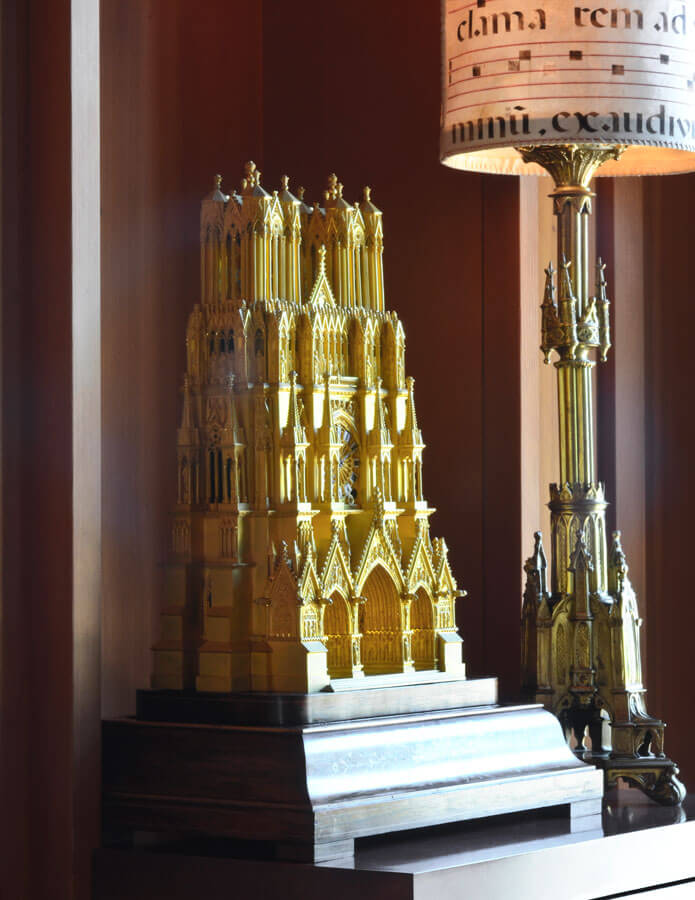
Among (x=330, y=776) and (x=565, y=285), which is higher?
(x=565, y=285)

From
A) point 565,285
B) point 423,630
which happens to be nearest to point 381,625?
point 423,630

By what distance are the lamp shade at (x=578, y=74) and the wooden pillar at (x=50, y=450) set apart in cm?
61

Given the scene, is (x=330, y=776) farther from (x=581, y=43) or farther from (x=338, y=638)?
(x=581, y=43)

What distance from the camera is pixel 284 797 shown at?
2117 millimetres

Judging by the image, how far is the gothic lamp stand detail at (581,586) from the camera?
2.62 m

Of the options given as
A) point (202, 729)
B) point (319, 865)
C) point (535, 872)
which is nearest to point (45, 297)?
point (202, 729)

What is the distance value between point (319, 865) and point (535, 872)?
0.29 metres

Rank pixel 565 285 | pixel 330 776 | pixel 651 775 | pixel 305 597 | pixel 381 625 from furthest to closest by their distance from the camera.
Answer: pixel 565 285, pixel 651 775, pixel 381 625, pixel 305 597, pixel 330 776

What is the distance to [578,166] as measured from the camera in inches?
107

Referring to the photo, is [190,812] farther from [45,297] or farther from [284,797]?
[45,297]

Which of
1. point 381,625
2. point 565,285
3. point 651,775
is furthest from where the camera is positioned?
point 565,285

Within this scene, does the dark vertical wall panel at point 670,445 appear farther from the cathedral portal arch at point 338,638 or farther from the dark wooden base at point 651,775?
the cathedral portal arch at point 338,638

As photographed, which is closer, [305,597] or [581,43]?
[305,597]

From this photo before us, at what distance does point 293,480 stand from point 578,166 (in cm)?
74
